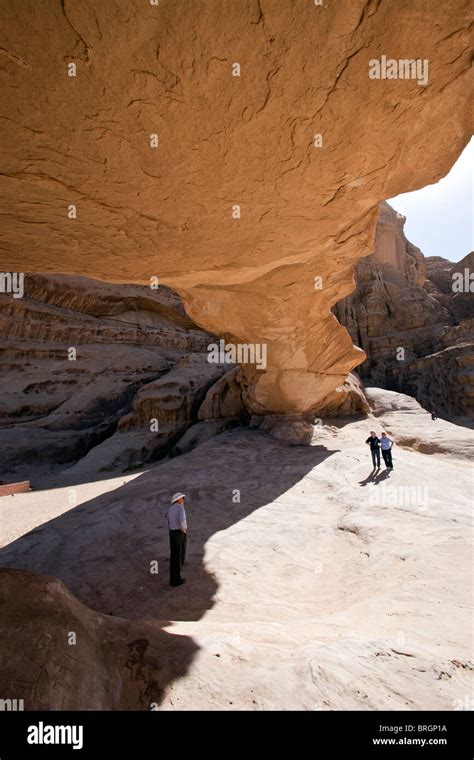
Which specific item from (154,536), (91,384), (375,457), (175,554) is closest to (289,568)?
(175,554)

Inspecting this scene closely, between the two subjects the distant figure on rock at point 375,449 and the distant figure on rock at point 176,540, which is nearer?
the distant figure on rock at point 176,540

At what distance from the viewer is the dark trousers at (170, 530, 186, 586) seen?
463 centimetres

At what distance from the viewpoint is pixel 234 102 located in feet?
8.15

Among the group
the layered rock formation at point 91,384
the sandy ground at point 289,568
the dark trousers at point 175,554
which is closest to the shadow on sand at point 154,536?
the sandy ground at point 289,568

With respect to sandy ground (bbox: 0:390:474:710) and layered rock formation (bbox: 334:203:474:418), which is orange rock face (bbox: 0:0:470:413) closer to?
sandy ground (bbox: 0:390:474:710)

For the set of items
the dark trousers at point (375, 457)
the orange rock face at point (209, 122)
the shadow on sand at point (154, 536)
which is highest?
the orange rock face at point (209, 122)

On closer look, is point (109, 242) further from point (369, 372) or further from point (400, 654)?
point (369, 372)

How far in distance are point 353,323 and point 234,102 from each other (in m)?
28.3

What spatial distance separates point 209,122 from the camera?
2602 mm

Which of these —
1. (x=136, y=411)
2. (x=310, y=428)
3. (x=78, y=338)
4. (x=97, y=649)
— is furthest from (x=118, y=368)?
(x=97, y=649)

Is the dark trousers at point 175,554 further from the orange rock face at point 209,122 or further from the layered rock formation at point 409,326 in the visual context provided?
the layered rock formation at point 409,326

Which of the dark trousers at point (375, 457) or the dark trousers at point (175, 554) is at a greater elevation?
the dark trousers at point (375, 457)

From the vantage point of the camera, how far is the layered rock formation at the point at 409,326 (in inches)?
889

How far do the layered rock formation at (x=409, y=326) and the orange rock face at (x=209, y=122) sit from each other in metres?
20.9
